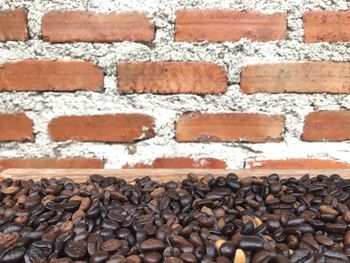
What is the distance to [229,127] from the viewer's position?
110 cm

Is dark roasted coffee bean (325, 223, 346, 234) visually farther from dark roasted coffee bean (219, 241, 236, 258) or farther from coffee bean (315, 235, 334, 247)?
dark roasted coffee bean (219, 241, 236, 258)

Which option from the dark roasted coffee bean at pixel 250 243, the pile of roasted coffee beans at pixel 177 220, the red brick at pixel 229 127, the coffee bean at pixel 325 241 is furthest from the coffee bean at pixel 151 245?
the red brick at pixel 229 127

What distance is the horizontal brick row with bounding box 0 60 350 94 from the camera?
41.9 inches

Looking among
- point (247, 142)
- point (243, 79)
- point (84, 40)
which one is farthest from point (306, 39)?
point (84, 40)

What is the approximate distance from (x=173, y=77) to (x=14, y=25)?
37cm

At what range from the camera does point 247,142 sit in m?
1.11

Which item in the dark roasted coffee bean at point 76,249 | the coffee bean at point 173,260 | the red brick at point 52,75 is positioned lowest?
the dark roasted coffee bean at point 76,249

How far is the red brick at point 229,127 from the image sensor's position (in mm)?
1093

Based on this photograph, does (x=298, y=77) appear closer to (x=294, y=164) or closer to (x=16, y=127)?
(x=294, y=164)

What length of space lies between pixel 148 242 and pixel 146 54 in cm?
54

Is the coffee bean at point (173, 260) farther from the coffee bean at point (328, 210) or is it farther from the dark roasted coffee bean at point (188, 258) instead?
the coffee bean at point (328, 210)

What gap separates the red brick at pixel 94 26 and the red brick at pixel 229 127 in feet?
0.70

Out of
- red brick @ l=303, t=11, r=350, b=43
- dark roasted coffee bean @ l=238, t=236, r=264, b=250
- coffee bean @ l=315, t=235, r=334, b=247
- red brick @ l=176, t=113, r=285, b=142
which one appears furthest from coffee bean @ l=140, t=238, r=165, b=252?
red brick @ l=303, t=11, r=350, b=43

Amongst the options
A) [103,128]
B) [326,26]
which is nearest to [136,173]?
[103,128]
